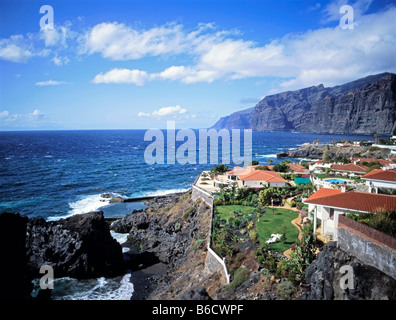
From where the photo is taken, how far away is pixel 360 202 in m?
19.0

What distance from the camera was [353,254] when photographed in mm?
15250

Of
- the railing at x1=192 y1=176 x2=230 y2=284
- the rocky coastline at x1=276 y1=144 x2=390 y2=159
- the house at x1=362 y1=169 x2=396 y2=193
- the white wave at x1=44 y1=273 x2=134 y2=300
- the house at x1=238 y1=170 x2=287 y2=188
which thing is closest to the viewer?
the railing at x1=192 y1=176 x2=230 y2=284

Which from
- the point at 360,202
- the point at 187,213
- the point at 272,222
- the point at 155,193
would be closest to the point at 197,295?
the point at 360,202

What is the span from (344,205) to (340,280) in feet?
20.9

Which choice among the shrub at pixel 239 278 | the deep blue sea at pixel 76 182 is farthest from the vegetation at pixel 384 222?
the deep blue sea at pixel 76 182

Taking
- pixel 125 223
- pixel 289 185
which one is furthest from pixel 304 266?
pixel 125 223

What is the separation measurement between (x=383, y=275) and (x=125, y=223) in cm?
3368

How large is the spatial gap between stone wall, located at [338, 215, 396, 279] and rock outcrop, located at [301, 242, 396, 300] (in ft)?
0.99

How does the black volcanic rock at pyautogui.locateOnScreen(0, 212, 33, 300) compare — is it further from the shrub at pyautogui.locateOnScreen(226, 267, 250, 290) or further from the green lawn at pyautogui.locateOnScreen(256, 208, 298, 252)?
the green lawn at pyautogui.locateOnScreen(256, 208, 298, 252)

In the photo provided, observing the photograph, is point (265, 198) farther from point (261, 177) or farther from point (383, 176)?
point (383, 176)

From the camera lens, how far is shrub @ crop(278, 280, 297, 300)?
15320mm

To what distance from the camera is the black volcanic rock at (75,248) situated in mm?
27422

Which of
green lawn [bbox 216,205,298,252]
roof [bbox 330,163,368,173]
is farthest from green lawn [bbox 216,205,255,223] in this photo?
roof [bbox 330,163,368,173]

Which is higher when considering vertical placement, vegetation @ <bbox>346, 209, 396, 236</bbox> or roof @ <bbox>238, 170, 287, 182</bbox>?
vegetation @ <bbox>346, 209, 396, 236</bbox>
